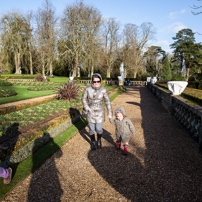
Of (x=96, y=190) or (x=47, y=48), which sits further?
(x=47, y=48)

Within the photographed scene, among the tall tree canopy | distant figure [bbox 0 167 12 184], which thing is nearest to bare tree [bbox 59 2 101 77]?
the tall tree canopy

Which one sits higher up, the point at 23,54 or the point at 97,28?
the point at 97,28

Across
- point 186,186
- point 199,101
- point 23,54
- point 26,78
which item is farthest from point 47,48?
point 186,186

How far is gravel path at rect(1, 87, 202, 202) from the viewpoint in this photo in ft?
7.46

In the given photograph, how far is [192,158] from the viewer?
3.31 meters

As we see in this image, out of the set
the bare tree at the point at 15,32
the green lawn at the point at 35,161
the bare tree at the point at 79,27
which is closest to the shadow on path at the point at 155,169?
the green lawn at the point at 35,161

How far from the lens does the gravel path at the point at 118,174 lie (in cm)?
227

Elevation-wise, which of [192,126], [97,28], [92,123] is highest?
[97,28]

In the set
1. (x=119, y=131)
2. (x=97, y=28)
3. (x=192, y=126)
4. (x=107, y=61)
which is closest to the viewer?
(x=119, y=131)

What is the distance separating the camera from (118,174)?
2.77 meters

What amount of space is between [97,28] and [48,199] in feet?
104

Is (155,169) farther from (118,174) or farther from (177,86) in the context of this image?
(177,86)

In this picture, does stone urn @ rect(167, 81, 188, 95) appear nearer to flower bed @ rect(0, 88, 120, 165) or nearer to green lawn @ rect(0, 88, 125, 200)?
flower bed @ rect(0, 88, 120, 165)

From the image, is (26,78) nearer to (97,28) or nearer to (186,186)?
(97,28)
